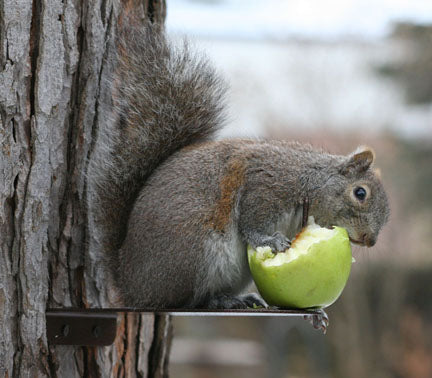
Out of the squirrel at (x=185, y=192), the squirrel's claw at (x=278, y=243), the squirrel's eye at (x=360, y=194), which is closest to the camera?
the squirrel's claw at (x=278, y=243)

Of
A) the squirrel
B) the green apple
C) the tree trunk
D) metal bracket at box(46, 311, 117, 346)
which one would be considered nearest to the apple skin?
the green apple

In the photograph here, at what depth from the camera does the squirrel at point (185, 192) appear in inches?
65.2

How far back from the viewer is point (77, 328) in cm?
149

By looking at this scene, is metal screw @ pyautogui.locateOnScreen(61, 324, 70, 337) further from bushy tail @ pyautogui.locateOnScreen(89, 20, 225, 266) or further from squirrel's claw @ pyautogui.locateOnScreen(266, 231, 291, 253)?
squirrel's claw @ pyautogui.locateOnScreen(266, 231, 291, 253)

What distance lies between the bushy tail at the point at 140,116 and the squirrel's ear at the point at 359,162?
1.32 ft

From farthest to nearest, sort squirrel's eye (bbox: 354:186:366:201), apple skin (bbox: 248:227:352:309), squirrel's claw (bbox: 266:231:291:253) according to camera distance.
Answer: squirrel's eye (bbox: 354:186:366:201)
squirrel's claw (bbox: 266:231:291:253)
apple skin (bbox: 248:227:352:309)

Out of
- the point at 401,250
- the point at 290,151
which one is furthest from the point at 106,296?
the point at 401,250

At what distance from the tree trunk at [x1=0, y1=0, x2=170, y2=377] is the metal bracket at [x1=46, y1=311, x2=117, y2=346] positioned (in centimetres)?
3

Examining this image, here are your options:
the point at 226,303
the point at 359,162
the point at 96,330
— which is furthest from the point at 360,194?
the point at 96,330

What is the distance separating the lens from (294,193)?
1.76 meters

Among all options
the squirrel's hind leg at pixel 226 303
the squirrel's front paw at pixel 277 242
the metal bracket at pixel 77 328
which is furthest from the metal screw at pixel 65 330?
the squirrel's front paw at pixel 277 242

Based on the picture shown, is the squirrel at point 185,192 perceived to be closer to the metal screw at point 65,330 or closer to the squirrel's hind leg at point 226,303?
the squirrel's hind leg at point 226,303

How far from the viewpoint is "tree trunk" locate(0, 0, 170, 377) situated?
1.47m

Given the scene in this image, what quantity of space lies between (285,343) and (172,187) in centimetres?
479
